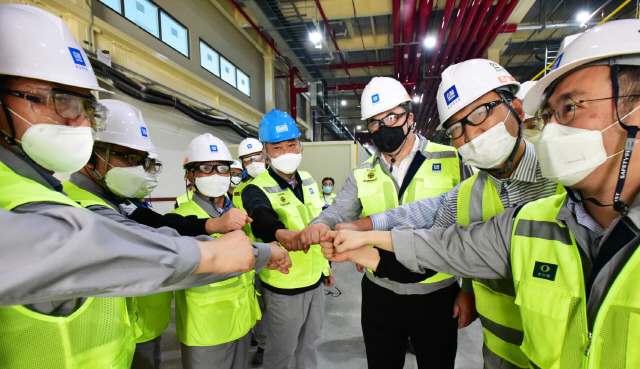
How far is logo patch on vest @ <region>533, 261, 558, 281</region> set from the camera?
0.92 metres

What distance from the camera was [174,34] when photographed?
5.63m

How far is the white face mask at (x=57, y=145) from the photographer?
994mm

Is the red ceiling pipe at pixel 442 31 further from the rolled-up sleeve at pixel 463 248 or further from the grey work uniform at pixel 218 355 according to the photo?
the grey work uniform at pixel 218 355

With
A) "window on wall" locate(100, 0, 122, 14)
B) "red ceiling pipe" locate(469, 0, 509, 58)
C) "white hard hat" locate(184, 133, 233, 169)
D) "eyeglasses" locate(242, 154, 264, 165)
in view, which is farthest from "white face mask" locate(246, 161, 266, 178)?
"red ceiling pipe" locate(469, 0, 509, 58)

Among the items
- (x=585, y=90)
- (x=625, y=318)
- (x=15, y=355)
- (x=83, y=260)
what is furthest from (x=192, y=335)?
(x=585, y=90)

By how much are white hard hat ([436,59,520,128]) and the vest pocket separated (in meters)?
0.86

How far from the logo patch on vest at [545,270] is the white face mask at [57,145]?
1.82 metres

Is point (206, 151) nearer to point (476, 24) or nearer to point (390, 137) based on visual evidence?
point (390, 137)

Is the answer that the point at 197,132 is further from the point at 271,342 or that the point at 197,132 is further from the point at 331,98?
the point at 331,98

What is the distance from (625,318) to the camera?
721 mm

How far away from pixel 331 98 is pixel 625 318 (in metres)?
12.4

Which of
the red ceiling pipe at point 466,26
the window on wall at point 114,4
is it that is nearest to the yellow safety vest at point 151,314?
the window on wall at point 114,4

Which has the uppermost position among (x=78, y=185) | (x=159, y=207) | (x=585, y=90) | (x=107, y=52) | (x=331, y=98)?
(x=331, y=98)

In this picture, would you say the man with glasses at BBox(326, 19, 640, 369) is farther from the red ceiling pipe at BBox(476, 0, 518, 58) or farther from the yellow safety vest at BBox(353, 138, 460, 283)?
the red ceiling pipe at BBox(476, 0, 518, 58)
